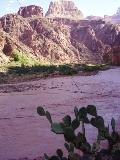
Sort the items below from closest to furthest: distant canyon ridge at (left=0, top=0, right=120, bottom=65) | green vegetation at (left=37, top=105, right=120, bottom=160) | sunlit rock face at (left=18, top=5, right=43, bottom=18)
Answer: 1. green vegetation at (left=37, top=105, right=120, bottom=160)
2. distant canyon ridge at (left=0, top=0, right=120, bottom=65)
3. sunlit rock face at (left=18, top=5, right=43, bottom=18)

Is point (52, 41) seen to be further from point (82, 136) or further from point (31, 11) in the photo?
point (82, 136)

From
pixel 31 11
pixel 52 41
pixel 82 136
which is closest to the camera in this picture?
pixel 82 136

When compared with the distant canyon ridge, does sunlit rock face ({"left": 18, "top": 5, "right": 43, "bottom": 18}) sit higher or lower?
higher

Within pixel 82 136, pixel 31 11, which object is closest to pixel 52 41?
pixel 31 11

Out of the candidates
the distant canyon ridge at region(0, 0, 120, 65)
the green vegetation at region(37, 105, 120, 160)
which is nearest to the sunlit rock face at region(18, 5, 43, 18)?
the distant canyon ridge at region(0, 0, 120, 65)

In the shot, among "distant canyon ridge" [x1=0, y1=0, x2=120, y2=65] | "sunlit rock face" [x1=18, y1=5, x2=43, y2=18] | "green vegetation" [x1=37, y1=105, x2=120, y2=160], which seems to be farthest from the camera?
"sunlit rock face" [x1=18, y1=5, x2=43, y2=18]

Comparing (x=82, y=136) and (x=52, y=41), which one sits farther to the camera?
(x=52, y=41)

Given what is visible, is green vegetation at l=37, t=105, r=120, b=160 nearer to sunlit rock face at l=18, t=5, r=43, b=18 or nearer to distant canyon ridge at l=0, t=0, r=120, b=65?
distant canyon ridge at l=0, t=0, r=120, b=65

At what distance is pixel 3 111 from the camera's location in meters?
15.1

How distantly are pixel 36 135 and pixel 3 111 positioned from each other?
17.3 feet

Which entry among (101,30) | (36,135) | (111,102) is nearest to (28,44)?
(101,30)

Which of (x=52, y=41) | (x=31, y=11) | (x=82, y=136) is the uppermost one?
(x=82, y=136)

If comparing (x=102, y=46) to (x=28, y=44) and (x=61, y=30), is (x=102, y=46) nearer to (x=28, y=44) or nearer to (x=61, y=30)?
(x=61, y=30)

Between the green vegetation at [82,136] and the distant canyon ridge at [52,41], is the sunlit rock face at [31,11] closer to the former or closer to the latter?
the distant canyon ridge at [52,41]
